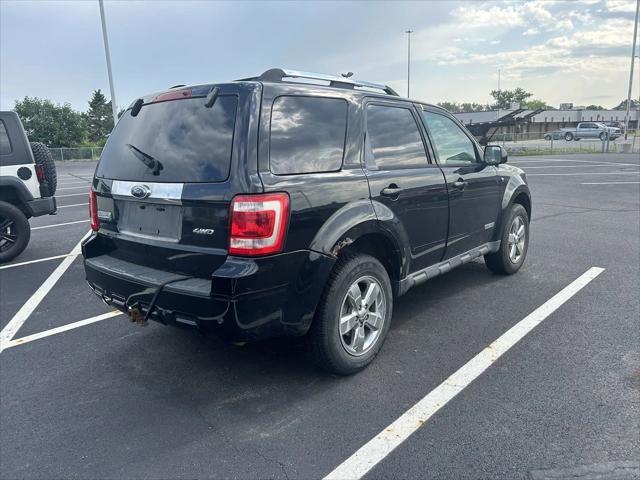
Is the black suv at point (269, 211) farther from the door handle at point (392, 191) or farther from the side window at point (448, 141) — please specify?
the side window at point (448, 141)

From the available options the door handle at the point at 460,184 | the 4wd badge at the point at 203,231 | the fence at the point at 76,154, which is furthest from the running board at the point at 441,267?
the fence at the point at 76,154

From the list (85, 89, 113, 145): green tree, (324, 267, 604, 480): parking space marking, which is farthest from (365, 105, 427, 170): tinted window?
(85, 89, 113, 145): green tree

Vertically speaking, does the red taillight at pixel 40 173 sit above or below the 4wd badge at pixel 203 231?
above

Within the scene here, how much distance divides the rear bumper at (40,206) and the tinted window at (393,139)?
5.47 metres

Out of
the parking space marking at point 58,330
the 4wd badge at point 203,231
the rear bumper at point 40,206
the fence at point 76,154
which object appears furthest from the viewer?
the fence at point 76,154

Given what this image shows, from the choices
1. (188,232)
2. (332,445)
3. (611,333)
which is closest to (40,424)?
(188,232)

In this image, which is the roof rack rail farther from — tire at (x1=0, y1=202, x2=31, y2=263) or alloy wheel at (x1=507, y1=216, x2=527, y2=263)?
tire at (x1=0, y1=202, x2=31, y2=263)

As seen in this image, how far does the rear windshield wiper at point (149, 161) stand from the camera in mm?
3087

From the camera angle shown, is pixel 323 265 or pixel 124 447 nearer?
pixel 124 447

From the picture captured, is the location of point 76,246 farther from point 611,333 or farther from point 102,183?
point 611,333

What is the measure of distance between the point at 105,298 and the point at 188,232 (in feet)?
3.20

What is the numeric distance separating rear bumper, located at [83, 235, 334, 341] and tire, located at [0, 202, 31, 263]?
4.54 metres

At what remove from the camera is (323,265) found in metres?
3.00

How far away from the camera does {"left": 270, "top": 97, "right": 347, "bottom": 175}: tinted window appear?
2916mm
